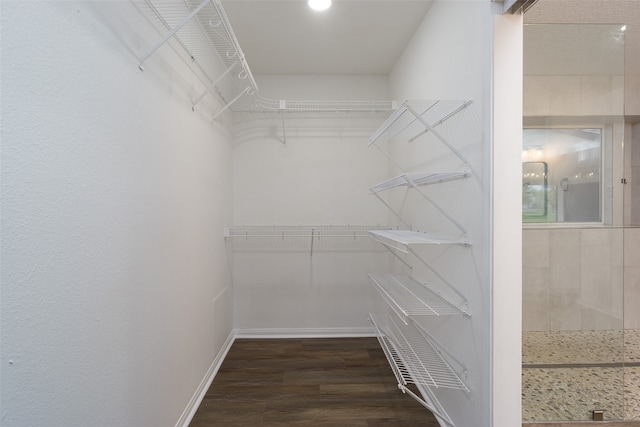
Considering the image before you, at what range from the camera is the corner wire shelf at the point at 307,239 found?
288 centimetres

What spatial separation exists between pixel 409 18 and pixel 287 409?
2.68 meters

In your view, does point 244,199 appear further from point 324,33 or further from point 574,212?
point 574,212

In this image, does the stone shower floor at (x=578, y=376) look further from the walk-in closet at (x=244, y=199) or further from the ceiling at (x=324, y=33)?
the ceiling at (x=324, y=33)

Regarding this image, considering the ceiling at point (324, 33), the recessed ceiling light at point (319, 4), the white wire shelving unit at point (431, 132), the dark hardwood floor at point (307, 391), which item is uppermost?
the ceiling at point (324, 33)

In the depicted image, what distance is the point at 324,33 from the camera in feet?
7.22

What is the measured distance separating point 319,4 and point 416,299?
6.18 ft

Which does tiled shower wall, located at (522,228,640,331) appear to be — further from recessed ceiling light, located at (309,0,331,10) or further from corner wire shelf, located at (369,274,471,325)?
recessed ceiling light, located at (309,0,331,10)

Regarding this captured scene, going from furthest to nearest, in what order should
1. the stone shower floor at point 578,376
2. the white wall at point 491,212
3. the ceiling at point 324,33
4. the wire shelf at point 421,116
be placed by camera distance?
the ceiling at point 324,33, the stone shower floor at point 578,376, the wire shelf at point 421,116, the white wall at point 491,212

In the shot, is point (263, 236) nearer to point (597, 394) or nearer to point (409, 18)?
point (409, 18)

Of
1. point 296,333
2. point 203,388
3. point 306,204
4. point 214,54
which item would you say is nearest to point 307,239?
point 306,204

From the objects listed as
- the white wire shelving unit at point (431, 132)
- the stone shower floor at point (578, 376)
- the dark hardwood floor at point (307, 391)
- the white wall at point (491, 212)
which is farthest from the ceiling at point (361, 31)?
the dark hardwood floor at point (307, 391)

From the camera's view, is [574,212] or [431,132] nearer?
[431,132]

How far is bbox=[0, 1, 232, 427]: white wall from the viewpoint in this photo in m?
0.71

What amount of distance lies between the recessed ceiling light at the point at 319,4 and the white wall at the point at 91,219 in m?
0.89
